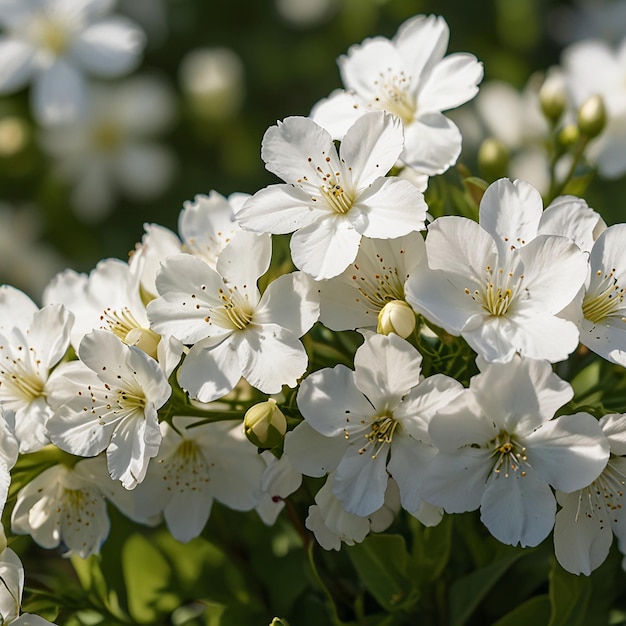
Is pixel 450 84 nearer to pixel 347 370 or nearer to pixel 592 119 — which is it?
pixel 592 119

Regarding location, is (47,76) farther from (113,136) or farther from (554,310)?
A: (554,310)

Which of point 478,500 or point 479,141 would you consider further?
point 479,141

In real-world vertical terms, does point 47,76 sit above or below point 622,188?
above

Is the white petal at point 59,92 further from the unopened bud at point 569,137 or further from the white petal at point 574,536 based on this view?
the white petal at point 574,536

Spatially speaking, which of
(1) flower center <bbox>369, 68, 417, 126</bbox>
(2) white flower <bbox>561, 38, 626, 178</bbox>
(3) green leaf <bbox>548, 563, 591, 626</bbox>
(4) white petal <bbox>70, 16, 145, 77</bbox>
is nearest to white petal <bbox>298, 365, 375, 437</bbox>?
(3) green leaf <bbox>548, 563, 591, 626</bbox>

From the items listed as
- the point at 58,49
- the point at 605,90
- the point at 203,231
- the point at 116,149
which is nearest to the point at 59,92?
the point at 58,49

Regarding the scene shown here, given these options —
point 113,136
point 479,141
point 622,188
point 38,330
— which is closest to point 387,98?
point 38,330

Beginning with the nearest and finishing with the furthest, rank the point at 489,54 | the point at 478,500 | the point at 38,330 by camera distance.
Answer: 1. the point at 478,500
2. the point at 38,330
3. the point at 489,54

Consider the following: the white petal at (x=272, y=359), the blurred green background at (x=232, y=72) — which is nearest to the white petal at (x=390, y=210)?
the white petal at (x=272, y=359)
